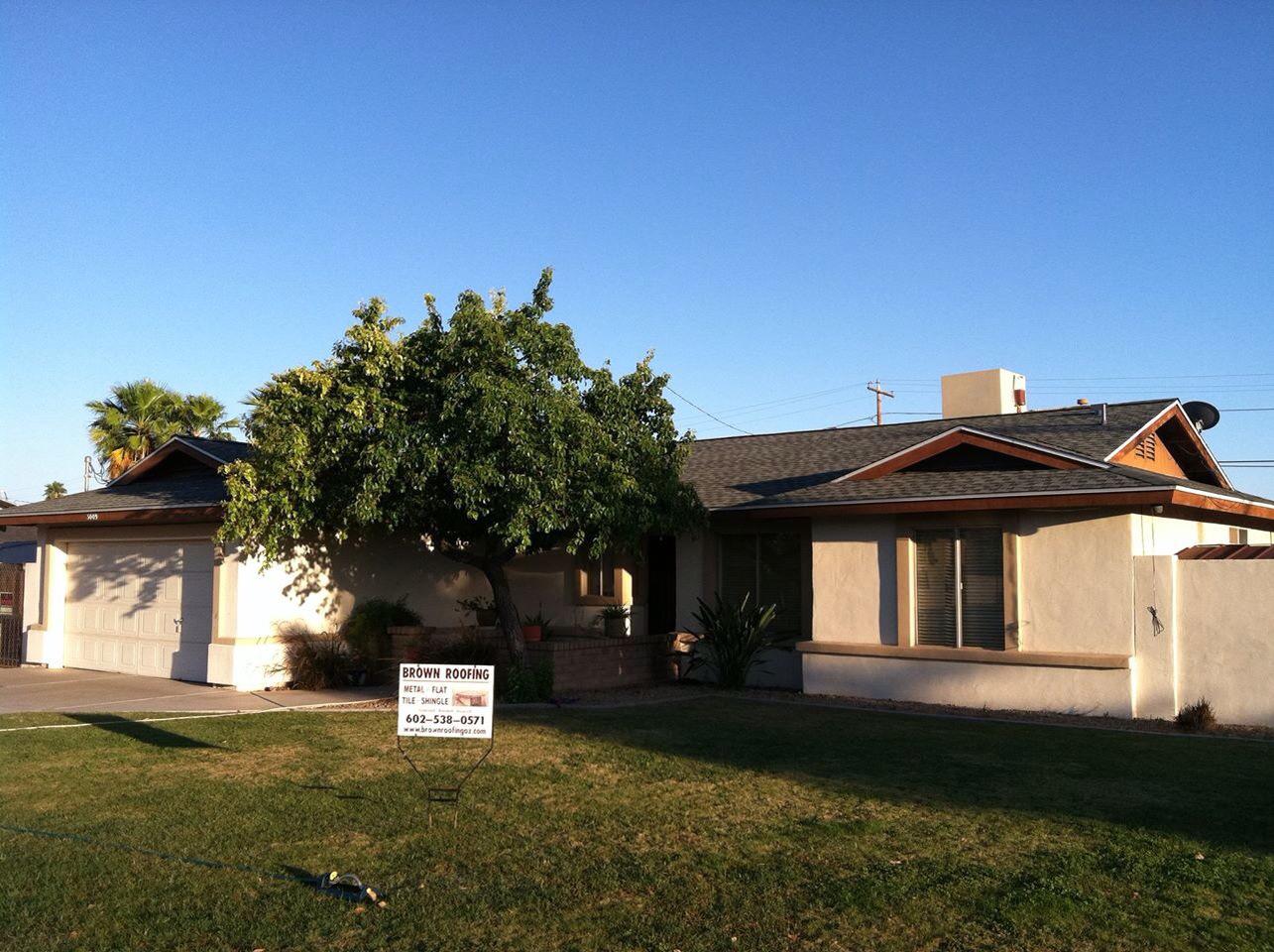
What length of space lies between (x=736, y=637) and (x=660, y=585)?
154 inches

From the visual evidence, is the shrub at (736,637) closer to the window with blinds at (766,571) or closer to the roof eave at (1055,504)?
the window with blinds at (766,571)

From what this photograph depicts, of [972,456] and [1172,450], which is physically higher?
[1172,450]

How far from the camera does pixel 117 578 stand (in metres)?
19.2

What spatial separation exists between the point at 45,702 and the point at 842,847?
1229 cm

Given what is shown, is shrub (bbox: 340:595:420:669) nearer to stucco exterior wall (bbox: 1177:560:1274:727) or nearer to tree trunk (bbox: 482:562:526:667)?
tree trunk (bbox: 482:562:526:667)

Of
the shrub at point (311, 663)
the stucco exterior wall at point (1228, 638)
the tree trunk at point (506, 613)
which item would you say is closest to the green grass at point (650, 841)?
the stucco exterior wall at point (1228, 638)

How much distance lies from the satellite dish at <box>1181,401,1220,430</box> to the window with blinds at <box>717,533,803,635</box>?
8808 mm

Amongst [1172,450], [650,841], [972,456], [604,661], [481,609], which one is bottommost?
[650,841]

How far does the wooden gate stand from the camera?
2069 centimetres

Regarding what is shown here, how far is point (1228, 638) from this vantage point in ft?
43.8

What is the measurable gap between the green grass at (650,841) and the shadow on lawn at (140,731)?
95 millimetres

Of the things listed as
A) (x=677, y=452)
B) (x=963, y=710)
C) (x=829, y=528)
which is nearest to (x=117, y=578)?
(x=677, y=452)

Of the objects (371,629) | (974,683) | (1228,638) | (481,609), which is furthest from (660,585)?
(1228,638)

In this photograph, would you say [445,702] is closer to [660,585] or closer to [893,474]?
[893,474]
